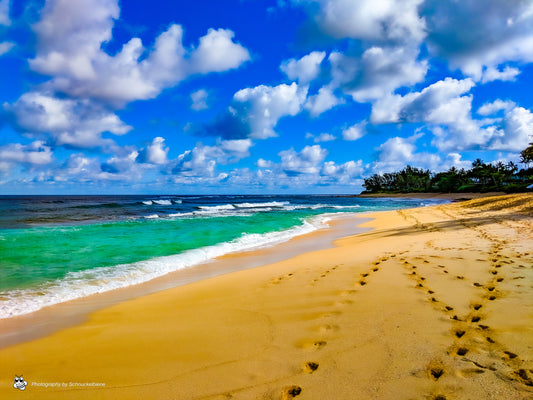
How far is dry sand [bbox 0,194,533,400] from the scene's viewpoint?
2.59m


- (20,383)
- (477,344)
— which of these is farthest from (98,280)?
(477,344)

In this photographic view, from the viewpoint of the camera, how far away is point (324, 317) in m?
4.13

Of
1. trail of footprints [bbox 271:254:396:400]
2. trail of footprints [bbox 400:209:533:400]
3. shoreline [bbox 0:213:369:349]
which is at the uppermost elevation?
trail of footprints [bbox 400:209:533:400]

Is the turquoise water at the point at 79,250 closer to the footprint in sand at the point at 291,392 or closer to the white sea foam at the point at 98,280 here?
the white sea foam at the point at 98,280

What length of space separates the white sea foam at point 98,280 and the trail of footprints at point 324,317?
415 cm

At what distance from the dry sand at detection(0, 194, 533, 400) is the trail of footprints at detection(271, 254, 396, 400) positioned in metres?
0.02

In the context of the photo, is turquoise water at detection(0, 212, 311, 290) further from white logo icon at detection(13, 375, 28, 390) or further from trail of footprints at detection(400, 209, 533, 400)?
trail of footprints at detection(400, 209, 533, 400)

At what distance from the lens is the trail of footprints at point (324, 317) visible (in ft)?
8.52

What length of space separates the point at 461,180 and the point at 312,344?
118232 millimetres

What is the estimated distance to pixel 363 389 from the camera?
2.49m

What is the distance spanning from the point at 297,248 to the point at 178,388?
9614 millimetres

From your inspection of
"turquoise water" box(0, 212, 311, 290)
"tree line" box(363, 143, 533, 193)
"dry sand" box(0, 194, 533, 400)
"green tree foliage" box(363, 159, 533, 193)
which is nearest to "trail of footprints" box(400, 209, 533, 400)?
"dry sand" box(0, 194, 533, 400)

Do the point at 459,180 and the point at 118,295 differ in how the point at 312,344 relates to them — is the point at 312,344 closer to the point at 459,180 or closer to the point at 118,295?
the point at 118,295

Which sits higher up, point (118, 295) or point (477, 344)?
point (477, 344)
